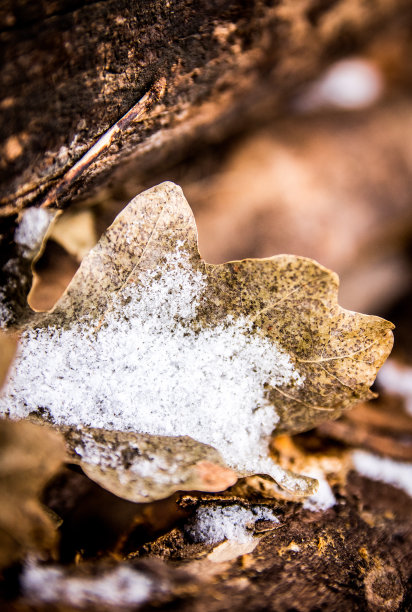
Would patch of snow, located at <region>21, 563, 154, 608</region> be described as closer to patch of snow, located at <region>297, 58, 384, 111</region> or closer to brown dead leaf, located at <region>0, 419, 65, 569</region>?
brown dead leaf, located at <region>0, 419, 65, 569</region>

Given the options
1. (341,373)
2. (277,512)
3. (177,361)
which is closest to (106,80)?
(177,361)

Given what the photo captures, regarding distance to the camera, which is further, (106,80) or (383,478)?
(383,478)

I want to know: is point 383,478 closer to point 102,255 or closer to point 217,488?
point 217,488

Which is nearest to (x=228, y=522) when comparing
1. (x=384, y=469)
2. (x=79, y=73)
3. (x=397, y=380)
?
(x=384, y=469)

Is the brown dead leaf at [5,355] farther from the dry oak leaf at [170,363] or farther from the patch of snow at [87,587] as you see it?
the patch of snow at [87,587]

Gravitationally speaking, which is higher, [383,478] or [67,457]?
[67,457]

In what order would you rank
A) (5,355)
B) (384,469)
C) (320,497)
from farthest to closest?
(384,469)
(320,497)
(5,355)

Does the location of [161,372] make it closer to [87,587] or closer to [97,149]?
[97,149]
